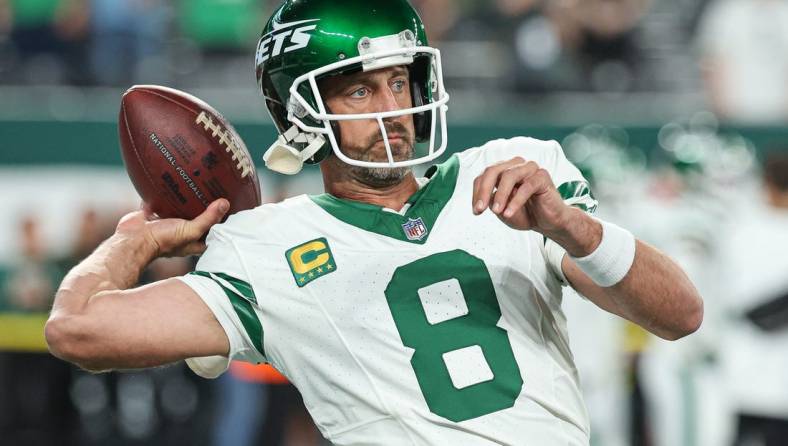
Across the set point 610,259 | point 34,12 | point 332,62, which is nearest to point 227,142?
point 332,62

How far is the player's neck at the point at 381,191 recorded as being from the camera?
287 cm

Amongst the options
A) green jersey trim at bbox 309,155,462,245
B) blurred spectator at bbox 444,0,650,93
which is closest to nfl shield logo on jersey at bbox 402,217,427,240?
green jersey trim at bbox 309,155,462,245

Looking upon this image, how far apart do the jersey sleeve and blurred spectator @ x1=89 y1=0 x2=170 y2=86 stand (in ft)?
20.9

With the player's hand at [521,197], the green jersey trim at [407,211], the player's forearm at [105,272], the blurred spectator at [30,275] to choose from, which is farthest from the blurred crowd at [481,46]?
the player's hand at [521,197]

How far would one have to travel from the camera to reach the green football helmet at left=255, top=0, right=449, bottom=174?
2.78 metres

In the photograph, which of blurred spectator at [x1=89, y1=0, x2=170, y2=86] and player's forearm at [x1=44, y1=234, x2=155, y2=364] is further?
blurred spectator at [x1=89, y1=0, x2=170, y2=86]

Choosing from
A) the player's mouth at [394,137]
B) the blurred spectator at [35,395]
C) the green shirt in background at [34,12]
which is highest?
the player's mouth at [394,137]

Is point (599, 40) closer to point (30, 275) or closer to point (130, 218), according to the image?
point (30, 275)

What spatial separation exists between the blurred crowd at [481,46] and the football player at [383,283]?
5.97 m

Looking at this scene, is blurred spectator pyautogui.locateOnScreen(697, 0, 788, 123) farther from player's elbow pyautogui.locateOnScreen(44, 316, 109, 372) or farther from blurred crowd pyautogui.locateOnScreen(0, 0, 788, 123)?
player's elbow pyautogui.locateOnScreen(44, 316, 109, 372)

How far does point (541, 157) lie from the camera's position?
2814mm

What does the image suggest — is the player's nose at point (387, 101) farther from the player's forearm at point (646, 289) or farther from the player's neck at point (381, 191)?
the player's forearm at point (646, 289)

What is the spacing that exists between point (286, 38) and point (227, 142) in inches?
11.8

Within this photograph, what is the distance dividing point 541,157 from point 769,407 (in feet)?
11.4
